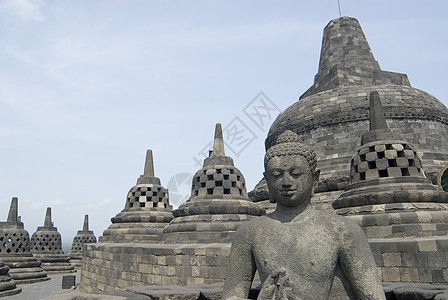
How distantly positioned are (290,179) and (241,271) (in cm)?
85

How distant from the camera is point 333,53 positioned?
17719mm

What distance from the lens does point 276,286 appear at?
2533 mm

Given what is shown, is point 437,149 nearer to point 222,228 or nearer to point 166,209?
point 222,228

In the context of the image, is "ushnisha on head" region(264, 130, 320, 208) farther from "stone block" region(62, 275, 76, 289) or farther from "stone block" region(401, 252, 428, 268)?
"stone block" region(62, 275, 76, 289)

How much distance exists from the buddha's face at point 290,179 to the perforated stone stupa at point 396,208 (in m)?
4.22

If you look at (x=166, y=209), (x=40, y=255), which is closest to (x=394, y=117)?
(x=166, y=209)

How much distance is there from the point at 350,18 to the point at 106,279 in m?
17.1

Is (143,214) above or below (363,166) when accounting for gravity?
below

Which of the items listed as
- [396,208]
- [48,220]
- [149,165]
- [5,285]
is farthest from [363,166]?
[48,220]

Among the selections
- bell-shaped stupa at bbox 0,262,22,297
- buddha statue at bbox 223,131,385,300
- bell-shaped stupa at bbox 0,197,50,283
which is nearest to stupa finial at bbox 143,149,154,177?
bell-shaped stupa at bbox 0,262,22,297

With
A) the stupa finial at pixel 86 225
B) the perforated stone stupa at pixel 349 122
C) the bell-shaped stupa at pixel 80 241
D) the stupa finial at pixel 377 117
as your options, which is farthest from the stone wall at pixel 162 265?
the stupa finial at pixel 86 225

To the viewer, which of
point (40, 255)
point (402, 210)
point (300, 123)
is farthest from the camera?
point (40, 255)

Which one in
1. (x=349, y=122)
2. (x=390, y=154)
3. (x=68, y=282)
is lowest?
(x=68, y=282)

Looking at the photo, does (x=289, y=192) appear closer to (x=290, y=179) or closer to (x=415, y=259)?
(x=290, y=179)
